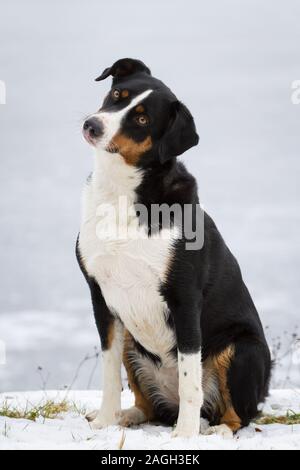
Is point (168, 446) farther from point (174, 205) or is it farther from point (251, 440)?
point (174, 205)

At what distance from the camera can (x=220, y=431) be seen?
5789 millimetres

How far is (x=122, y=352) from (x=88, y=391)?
2.24 m

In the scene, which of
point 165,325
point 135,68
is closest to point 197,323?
point 165,325

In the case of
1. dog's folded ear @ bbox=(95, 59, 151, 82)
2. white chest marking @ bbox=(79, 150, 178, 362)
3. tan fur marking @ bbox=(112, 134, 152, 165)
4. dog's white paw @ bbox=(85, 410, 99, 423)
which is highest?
dog's folded ear @ bbox=(95, 59, 151, 82)

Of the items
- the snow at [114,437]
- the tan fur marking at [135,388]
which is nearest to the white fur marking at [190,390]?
the snow at [114,437]

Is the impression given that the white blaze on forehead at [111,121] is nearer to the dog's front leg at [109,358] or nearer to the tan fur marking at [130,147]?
the tan fur marking at [130,147]

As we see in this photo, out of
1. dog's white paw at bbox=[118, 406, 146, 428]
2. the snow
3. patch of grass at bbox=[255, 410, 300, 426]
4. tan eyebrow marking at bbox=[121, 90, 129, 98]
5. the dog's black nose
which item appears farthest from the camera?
patch of grass at bbox=[255, 410, 300, 426]

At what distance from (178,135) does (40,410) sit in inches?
96.5

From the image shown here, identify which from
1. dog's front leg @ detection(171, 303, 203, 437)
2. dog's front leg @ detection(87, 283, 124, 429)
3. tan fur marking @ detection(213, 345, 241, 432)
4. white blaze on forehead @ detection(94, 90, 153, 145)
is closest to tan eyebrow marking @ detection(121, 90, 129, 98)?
white blaze on forehead @ detection(94, 90, 153, 145)

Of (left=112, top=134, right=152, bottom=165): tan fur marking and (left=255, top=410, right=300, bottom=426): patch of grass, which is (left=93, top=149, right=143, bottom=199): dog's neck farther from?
(left=255, top=410, right=300, bottom=426): patch of grass

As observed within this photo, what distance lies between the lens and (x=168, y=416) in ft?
20.6

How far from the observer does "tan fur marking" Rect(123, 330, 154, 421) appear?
619 cm

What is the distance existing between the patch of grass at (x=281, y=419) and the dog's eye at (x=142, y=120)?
2554 millimetres

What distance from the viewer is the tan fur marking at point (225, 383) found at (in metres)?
5.94
